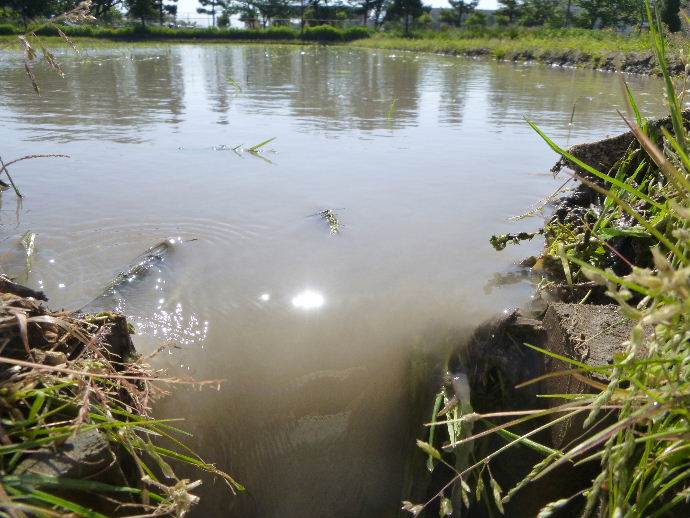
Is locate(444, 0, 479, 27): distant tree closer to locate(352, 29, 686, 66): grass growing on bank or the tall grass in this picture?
locate(352, 29, 686, 66): grass growing on bank

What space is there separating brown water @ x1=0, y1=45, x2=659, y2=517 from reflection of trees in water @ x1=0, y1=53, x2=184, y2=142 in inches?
3.7

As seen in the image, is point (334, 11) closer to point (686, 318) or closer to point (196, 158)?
point (196, 158)

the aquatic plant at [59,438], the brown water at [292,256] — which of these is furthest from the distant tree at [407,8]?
the aquatic plant at [59,438]

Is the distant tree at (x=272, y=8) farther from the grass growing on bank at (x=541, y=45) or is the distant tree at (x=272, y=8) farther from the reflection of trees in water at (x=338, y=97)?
the reflection of trees in water at (x=338, y=97)

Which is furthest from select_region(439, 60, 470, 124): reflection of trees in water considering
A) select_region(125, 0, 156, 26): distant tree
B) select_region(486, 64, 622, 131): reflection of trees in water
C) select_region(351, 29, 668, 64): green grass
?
select_region(125, 0, 156, 26): distant tree

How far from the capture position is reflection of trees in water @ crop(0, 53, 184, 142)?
22.1 ft

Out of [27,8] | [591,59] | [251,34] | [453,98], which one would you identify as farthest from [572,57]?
[251,34]

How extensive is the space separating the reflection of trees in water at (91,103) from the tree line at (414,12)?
24.4 meters

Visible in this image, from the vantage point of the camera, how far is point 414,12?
65.1 m

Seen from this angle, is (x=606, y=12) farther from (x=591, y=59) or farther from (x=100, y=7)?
(x=100, y=7)

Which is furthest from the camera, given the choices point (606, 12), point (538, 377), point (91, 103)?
point (606, 12)

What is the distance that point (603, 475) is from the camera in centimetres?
99

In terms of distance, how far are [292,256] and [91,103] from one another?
7389mm

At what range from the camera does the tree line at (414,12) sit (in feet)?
142
